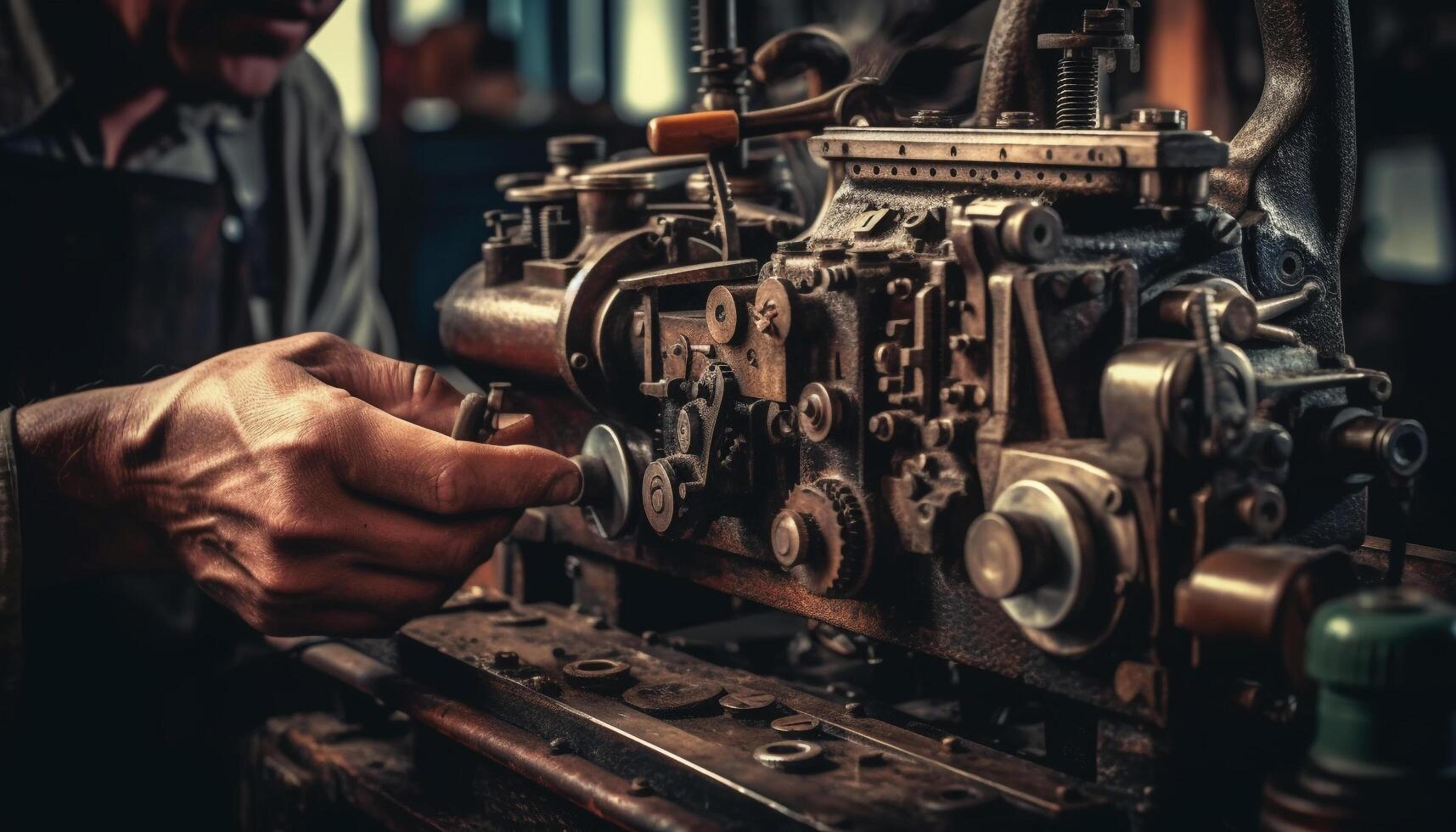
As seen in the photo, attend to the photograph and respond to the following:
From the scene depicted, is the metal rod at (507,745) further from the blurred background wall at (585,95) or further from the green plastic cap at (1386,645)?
the blurred background wall at (585,95)

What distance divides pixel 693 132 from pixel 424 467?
48 centimetres

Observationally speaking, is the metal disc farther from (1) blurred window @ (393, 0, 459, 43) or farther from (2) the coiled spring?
(1) blurred window @ (393, 0, 459, 43)

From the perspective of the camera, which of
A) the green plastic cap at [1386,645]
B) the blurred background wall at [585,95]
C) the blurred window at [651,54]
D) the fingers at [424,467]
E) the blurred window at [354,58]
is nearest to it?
the green plastic cap at [1386,645]

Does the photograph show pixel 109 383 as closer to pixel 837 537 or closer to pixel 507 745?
pixel 507 745

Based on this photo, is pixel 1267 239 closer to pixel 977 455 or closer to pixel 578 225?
pixel 977 455

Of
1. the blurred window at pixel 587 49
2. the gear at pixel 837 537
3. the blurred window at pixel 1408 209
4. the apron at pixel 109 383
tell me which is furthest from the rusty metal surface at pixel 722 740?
the blurred window at pixel 1408 209

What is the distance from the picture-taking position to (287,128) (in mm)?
2861

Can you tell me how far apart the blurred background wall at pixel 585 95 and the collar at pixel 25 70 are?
1665 mm

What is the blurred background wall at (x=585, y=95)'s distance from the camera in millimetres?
4566

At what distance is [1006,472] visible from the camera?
119cm

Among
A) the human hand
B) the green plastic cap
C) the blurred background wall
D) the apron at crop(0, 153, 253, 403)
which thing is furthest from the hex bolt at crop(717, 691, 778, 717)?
the blurred background wall

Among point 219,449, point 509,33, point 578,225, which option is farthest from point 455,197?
point 219,449

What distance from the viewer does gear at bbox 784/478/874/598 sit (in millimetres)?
1321

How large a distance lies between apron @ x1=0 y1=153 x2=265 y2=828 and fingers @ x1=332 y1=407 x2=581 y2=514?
1.04 m
